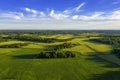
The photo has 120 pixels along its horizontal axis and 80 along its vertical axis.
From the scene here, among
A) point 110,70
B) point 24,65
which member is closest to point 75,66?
point 110,70

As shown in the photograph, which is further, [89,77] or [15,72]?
[15,72]

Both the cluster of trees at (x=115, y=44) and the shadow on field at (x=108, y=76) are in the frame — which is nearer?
the shadow on field at (x=108, y=76)

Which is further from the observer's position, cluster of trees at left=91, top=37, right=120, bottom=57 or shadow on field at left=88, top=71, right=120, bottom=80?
cluster of trees at left=91, top=37, right=120, bottom=57

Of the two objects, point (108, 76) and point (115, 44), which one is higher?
point (108, 76)

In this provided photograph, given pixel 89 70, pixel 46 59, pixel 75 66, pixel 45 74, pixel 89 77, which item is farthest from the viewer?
pixel 46 59

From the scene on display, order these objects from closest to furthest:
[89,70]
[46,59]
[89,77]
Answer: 1. [89,77]
2. [89,70]
3. [46,59]

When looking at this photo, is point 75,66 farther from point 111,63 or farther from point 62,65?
point 111,63

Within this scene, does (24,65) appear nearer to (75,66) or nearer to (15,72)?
(15,72)

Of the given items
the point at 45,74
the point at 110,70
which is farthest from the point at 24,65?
the point at 110,70

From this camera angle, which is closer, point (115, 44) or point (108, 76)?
point (108, 76)
